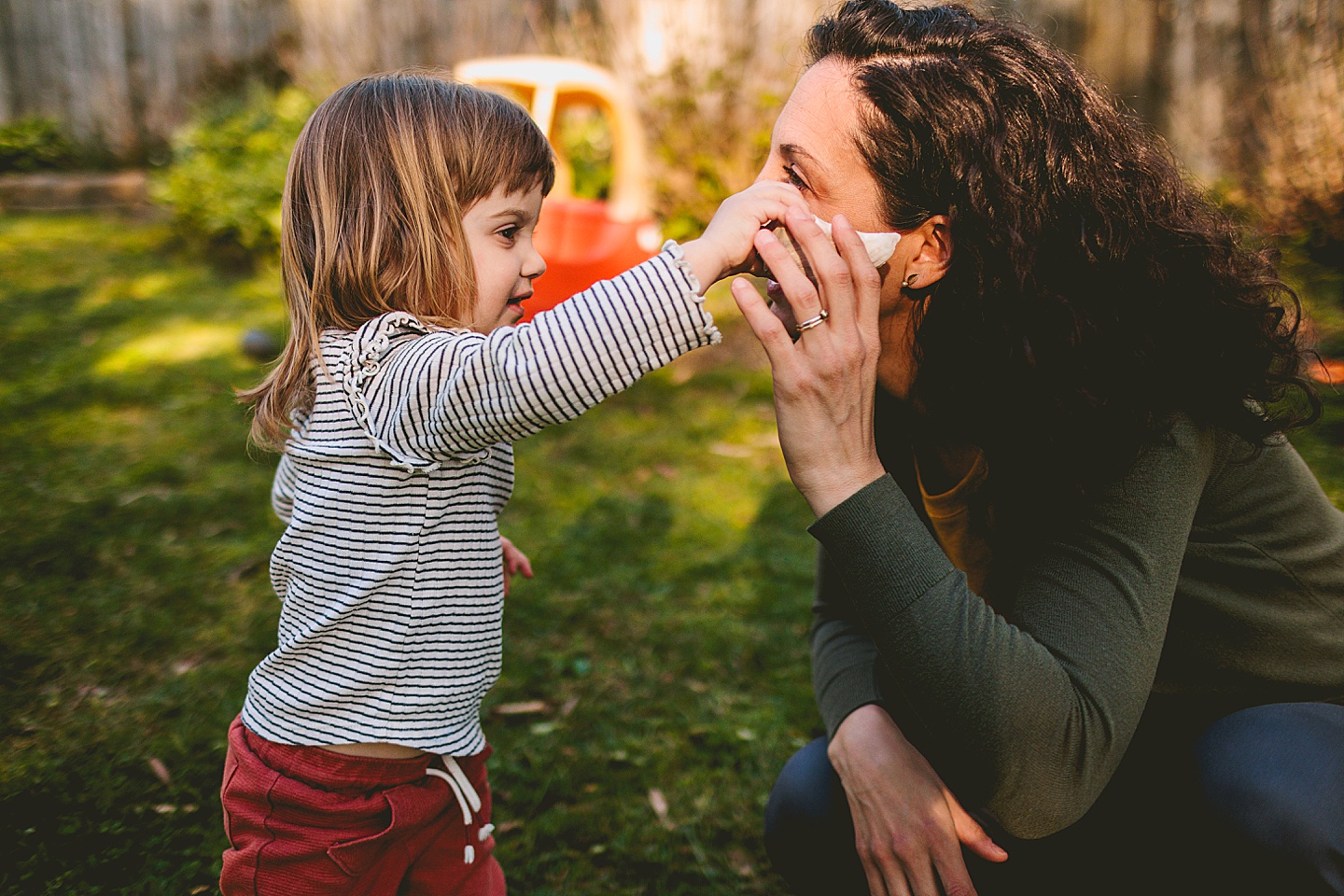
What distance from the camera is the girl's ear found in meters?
1.76

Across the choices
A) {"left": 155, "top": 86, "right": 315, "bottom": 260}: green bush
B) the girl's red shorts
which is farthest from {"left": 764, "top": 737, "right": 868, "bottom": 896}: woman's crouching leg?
{"left": 155, "top": 86, "right": 315, "bottom": 260}: green bush

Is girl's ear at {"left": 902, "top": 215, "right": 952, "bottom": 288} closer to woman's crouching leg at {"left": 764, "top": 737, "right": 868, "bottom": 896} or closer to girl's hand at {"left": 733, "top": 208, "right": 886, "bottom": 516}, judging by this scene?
girl's hand at {"left": 733, "top": 208, "right": 886, "bottom": 516}

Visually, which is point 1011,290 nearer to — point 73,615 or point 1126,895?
point 1126,895

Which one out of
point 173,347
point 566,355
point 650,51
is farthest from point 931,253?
point 650,51

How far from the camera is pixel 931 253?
5.88 feet

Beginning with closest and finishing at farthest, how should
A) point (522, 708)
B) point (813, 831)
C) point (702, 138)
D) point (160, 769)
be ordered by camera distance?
point (813, 831), point (160, 769), point (522, 708), point (702, 138)

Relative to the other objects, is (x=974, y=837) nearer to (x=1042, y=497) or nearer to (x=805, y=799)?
(x=805, y=799)

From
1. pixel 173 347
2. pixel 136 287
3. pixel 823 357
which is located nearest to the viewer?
pixel 823 357

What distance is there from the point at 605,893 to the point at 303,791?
2.94 ft

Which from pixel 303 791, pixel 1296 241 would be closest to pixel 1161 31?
pixel 1296 241

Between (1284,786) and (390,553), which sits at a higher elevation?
(390,553)

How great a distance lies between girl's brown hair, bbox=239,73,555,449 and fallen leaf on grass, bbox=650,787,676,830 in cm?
139

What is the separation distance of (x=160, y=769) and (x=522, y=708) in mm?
953

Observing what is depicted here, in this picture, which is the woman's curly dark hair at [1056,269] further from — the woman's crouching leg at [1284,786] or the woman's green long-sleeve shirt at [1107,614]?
the woman's crouching leg at [1284,786]
